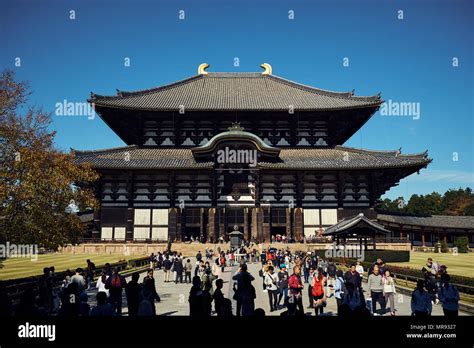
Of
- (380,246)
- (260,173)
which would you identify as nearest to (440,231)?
(380,246)

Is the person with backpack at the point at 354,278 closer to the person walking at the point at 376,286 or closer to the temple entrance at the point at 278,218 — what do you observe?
the person walking at the point at 376,286

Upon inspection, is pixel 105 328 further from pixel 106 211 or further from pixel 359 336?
pixel 106 211

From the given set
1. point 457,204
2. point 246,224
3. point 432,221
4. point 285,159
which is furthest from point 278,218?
point 457,204

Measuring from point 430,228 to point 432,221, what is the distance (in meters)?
1.36

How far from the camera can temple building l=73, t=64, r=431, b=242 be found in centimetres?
4231

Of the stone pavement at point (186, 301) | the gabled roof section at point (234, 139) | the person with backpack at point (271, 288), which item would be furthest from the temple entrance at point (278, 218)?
the person with backpack at point (271, 288)

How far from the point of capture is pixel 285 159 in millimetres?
44938

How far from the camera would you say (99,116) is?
4694 cm

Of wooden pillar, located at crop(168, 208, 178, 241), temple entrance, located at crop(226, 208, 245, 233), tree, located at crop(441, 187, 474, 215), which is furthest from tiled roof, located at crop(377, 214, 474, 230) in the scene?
tree, located at crop(441, 187, 474, 215)

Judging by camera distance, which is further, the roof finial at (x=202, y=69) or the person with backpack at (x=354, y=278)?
the roof finial at (x=202, y=69)

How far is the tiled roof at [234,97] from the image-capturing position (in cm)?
4616

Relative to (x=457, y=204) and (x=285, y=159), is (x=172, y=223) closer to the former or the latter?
(x=285, y=159)

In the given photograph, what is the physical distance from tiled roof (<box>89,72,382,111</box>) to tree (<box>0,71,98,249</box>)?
2942cm

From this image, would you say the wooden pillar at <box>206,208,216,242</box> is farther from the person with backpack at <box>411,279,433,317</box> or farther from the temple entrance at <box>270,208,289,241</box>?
the person with backpack at <box>411,279,433,317</box>
